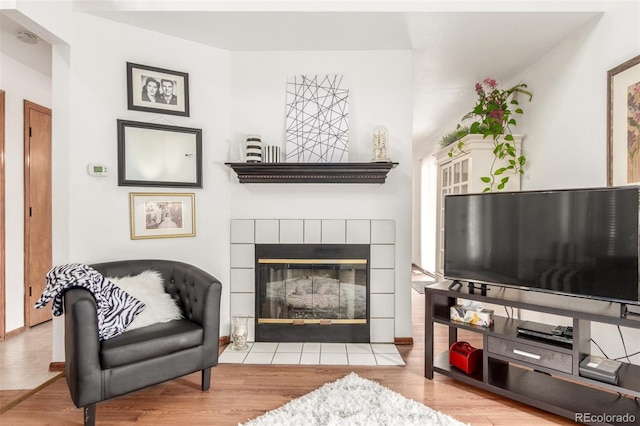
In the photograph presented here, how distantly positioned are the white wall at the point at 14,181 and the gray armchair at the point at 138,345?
4.95 ft

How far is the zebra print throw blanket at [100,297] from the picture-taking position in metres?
1.84

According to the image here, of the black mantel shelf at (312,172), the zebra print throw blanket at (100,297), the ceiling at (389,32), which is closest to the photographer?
the zebra print throw blanket at (100,297)

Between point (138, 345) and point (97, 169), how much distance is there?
52.0 inches

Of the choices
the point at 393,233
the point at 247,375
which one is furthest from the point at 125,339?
the point at 393,233

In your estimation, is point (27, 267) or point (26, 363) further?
point (27, 267)

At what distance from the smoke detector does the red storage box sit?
12.4 ft

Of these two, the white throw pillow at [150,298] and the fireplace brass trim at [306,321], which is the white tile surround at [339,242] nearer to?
the fireplace brass trim at [306,321]

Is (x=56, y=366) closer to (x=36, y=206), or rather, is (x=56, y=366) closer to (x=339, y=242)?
(x=36, y=206)

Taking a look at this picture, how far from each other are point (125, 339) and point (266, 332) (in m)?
1.23

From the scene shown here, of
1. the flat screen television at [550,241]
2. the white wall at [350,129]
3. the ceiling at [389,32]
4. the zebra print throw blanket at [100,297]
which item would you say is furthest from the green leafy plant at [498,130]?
the zebra print throw blanket at [100,297]

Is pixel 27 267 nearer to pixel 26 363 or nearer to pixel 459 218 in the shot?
pixel 26 363

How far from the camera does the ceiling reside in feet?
7.81

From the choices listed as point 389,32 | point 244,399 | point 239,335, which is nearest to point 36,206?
point 239,335

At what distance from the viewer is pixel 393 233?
289cm
